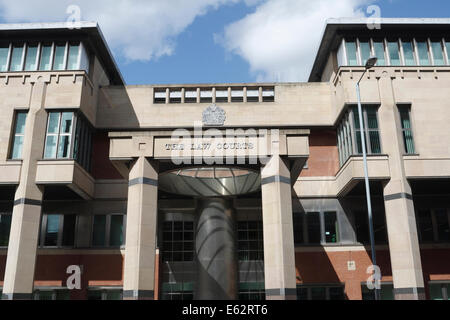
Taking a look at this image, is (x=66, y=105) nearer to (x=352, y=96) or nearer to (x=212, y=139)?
(x=212, y=139)

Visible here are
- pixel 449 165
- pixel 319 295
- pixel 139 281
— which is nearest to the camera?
pixel 139 281

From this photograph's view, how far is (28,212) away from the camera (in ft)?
80.3

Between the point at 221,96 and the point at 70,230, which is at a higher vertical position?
the point at 221,96

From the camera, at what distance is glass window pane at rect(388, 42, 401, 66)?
28.5 meters

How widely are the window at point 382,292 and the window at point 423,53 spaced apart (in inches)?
574

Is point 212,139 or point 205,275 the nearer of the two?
point 212,139

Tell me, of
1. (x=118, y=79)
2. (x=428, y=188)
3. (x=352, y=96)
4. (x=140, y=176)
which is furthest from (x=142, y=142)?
(x=428, y=188)

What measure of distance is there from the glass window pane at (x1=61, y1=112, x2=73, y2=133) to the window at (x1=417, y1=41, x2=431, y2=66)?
22.9 m

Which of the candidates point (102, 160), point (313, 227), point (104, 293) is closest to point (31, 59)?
point (102, 160)

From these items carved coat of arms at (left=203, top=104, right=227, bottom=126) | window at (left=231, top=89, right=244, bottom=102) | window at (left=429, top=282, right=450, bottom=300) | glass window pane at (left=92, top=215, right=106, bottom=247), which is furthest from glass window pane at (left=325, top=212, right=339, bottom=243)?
glass window pane at (left=92, top=215, right=106, bottom=247)

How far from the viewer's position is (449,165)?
25531mm

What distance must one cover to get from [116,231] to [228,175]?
8.40 metres

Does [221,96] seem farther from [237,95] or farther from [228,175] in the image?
[228,175]

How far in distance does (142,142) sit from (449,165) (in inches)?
A: 703
